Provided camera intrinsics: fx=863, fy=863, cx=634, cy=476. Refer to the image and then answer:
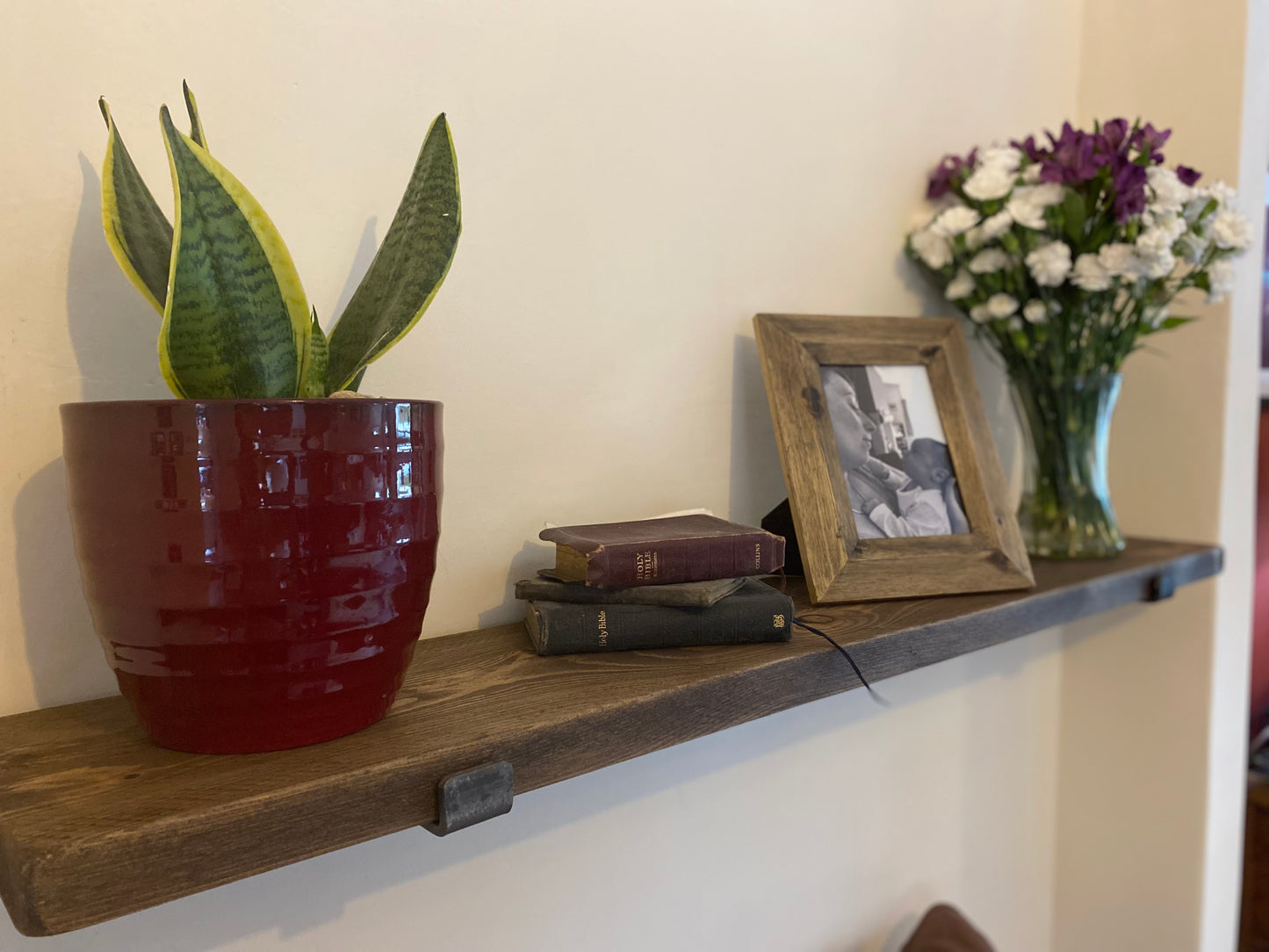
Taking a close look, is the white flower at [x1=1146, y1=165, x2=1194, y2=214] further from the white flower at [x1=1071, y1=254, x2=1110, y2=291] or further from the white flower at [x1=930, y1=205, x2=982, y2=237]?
the white flower at [x1=930, y1=205, x2=982, y2=237]

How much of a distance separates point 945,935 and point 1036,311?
0.79 metres

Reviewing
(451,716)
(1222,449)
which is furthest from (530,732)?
(1222,449)

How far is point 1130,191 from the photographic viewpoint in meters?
0.96

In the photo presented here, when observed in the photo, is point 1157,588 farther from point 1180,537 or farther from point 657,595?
point 657,595

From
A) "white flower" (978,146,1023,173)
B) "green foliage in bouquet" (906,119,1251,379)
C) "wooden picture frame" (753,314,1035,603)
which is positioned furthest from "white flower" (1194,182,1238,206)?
"wooden picture frame" (753,314,1035,603)

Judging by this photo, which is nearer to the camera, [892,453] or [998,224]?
[892,453]

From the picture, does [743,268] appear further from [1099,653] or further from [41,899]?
[1099,653]

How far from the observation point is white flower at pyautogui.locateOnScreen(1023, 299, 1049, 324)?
1048 millimetres

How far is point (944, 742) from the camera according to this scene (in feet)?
3.98

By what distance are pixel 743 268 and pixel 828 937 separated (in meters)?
0.81

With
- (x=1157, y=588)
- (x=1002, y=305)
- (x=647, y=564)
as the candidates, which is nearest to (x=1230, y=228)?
(x=1002, y=305)

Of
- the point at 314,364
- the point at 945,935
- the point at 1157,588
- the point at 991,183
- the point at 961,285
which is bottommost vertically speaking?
the point at 945,935

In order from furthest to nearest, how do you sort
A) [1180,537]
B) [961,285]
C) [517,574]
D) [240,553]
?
[1180,537] → [961,285] → [517,574] → [240,553]

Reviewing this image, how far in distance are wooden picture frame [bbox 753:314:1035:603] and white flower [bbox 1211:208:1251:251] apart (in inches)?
13.3
